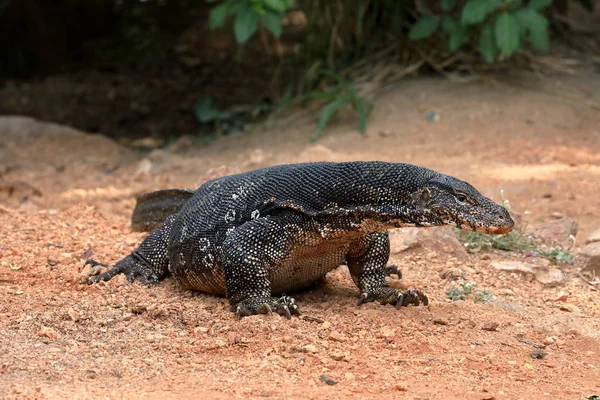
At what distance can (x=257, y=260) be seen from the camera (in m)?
4.90

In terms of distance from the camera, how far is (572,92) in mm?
10961

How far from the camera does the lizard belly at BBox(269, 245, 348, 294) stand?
5.05 m

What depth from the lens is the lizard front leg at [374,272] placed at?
17.1 ft

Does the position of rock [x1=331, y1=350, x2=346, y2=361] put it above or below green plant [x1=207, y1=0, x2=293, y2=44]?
below

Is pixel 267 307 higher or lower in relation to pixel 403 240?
higher

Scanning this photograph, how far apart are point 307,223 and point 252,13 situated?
5237mm

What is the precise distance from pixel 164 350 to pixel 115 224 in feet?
9.99

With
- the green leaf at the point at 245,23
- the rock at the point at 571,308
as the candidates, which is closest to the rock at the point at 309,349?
the rock at the point at 571,308

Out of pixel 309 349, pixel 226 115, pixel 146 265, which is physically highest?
pixel 309 349

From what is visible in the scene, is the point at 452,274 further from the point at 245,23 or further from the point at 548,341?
the point at 245,23

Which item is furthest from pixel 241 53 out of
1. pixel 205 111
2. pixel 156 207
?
pixel 156 207

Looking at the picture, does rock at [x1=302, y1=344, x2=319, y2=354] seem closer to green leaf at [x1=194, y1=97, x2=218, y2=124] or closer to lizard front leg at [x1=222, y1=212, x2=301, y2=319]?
lizard front leg at [x1=222, y1=212, x2=301, y2=319]

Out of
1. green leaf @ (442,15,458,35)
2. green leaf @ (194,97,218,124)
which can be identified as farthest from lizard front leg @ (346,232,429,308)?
green leaf @ (194,97,218,124)

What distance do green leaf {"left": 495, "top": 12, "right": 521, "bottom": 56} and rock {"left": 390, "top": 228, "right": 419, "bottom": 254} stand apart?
401 centimetres
